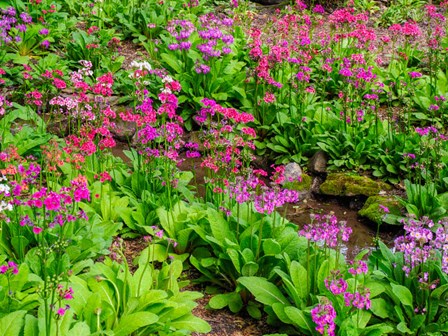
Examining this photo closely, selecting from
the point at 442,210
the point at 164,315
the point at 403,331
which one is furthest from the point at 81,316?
the point at 442,210

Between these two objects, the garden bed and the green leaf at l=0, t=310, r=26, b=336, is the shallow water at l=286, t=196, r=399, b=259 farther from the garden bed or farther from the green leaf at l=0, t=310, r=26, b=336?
the green leaf at l=0, t=310, r=26, b=336

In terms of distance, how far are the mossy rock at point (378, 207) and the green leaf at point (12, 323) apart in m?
3.76

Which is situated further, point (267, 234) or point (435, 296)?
point (267, 234)

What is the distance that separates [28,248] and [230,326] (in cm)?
167

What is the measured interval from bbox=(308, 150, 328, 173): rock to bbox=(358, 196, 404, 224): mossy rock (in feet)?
2.52

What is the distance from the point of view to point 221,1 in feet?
38.9

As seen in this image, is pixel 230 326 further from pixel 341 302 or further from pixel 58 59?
pixel 58 59

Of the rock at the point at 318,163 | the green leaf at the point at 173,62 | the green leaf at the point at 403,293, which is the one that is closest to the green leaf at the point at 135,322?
the green leaf at the point at 403,293

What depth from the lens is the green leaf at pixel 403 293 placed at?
4.07 m

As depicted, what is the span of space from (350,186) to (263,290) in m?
2.75

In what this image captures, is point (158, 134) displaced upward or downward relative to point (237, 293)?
upward

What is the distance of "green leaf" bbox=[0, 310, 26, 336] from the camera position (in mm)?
3453

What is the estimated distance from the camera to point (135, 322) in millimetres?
3701

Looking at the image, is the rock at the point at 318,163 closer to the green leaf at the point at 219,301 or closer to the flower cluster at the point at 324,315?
the green leaf at the point at 219,301
